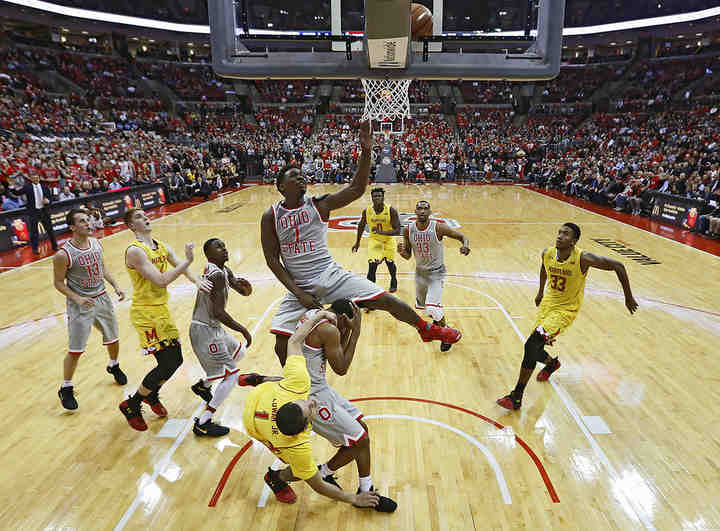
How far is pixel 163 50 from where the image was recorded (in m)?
38.1

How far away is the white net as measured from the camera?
12577mm

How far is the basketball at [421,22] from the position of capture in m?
7.34

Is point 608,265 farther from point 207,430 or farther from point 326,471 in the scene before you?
point 207,430

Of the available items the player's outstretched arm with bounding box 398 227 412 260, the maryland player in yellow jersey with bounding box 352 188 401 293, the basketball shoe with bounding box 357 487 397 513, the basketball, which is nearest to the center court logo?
the maryland player in yellow jersey with bounding box 352 188 401 293

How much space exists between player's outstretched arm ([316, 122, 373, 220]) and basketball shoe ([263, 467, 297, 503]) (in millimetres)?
1846

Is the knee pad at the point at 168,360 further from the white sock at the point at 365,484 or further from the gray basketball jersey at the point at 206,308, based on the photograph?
the white sock at the point at 365,484

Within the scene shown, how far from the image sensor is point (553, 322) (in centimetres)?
447

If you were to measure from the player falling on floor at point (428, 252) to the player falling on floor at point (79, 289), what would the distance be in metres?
3.28

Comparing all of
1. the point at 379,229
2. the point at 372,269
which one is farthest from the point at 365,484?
the point at 379,229

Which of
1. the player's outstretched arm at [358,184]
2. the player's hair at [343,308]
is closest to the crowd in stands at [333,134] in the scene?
the player's outstretched arm at [358,184]

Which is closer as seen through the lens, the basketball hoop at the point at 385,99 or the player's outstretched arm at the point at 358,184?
the player's outstretched arm at the point at 358,184

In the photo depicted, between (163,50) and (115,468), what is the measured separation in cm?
4125

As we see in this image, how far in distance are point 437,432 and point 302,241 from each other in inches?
80.6

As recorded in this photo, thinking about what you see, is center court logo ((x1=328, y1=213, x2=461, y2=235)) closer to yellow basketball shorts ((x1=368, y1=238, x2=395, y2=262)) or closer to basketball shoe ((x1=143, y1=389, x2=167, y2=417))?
yellow basketball shorts ((x1=368, y1=238, x2=395, y2=262))
